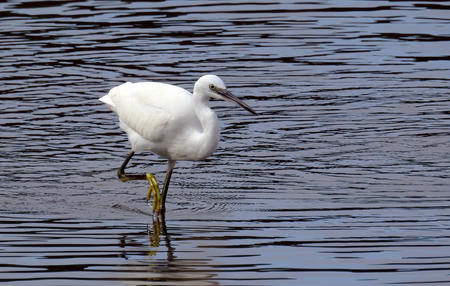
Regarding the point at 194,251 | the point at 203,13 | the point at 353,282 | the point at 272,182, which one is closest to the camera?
the point at 353,282

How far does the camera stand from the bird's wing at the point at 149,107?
40.0ft

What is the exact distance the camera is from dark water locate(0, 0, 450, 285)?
33.7 ft

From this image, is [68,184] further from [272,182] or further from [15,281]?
[15,281]

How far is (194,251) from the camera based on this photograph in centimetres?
1061

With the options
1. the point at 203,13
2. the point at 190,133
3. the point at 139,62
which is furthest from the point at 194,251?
the point at 203,13

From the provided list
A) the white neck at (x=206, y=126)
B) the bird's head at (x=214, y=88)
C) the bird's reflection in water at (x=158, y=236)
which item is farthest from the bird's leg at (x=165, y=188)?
the bird's head at (x=214, y=88)

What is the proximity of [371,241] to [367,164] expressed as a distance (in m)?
3.10

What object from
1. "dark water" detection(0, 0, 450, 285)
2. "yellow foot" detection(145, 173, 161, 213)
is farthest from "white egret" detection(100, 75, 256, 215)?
"dark water" detection(0, 0, 450, 285)

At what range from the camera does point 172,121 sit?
12.1m

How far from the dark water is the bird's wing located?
721mm

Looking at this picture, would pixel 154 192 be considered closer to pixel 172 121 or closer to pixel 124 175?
pixel 172 121

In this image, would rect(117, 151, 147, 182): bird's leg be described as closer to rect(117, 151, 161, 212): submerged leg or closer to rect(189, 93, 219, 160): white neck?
rect(117, 151, 161, 212): submerged leg

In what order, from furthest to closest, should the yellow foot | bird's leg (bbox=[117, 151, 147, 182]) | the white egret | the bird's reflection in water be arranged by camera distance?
bird's leg (bbox=[117, 151, 147, 182]) < the yellow foot < the white egret < the bird's reflection in water

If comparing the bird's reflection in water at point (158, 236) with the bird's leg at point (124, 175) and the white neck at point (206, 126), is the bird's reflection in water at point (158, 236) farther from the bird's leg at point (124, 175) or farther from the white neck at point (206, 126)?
the bird's leg at point (124, 175)
